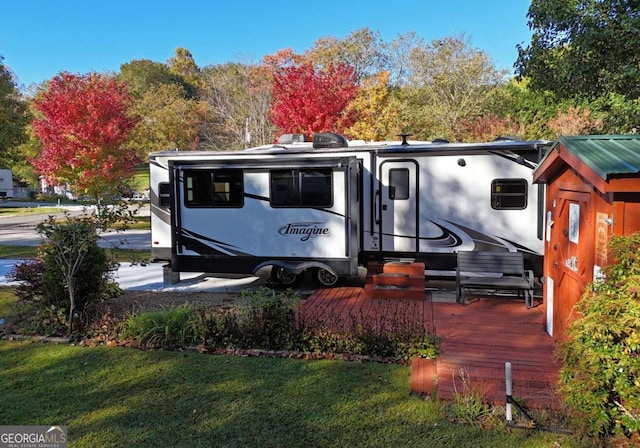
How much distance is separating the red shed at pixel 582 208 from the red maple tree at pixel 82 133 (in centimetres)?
1597

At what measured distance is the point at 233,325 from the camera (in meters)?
5.54

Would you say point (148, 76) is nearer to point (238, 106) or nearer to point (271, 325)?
point (238, 106)

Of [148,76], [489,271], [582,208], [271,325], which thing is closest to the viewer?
[582,208]

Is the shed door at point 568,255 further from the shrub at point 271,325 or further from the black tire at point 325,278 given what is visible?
the black tire at point 325,278

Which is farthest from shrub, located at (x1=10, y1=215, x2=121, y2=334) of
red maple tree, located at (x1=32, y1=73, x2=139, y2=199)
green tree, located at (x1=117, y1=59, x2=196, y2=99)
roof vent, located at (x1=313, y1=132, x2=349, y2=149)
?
green tree, located at (x1=117, y1=59, x2=196, y2=99)

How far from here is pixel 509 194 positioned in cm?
794

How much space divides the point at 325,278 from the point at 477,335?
345cm

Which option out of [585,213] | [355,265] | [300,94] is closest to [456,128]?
[300,94]

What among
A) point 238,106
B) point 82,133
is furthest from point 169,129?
point 82,133

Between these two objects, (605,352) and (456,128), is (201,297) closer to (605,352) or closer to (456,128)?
(605,352)

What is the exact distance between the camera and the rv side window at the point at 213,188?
27.7 feet

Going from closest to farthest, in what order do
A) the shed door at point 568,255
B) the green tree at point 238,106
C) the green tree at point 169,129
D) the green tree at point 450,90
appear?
the shed door at point 568,255 → the green tree at point 450,90 → the green tree at point 238,106 → the green tree at point 169,129

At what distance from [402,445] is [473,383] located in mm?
1224

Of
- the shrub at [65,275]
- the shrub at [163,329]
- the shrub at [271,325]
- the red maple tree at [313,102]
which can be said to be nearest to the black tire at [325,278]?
the shrub at [271,325]
